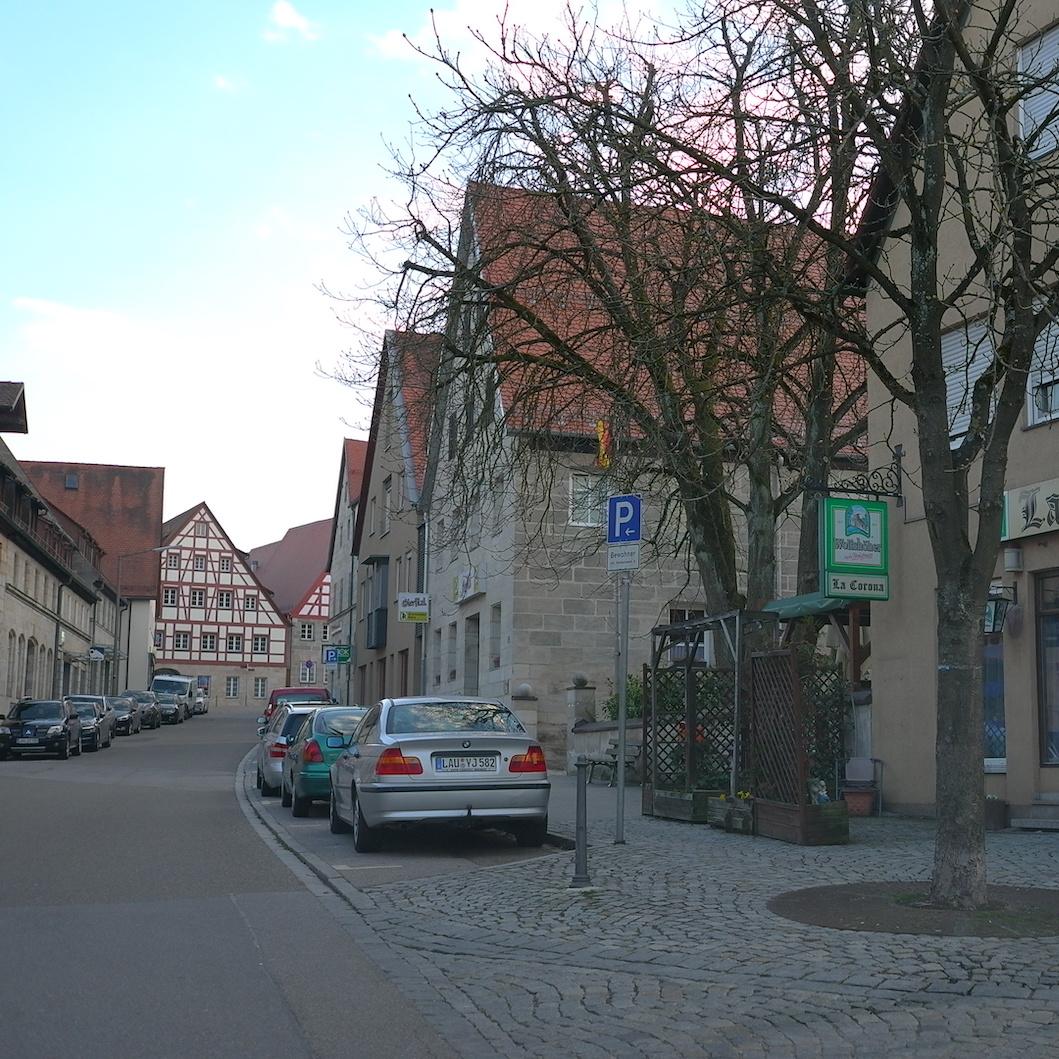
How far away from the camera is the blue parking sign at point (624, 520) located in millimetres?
13461

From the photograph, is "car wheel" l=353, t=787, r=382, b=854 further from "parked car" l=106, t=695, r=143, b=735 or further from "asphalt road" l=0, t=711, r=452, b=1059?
"parked car" l=106, t=695, r=143, b=735

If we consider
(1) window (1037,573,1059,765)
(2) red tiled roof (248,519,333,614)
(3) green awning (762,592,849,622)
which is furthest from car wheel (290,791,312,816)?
(2) red tiled roof (248,519,333,614)

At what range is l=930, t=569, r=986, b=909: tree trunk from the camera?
896cm

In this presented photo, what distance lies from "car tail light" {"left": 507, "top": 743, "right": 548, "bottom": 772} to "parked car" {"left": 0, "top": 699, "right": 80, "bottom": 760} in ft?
83.5

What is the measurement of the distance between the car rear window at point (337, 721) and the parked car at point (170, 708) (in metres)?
50.6

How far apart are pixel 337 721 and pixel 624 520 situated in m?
6.90

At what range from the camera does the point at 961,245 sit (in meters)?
16.8

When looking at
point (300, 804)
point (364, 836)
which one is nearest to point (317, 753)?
point (300, 804)

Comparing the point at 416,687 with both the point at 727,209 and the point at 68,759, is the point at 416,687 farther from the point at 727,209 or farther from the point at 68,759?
the point at 727,209

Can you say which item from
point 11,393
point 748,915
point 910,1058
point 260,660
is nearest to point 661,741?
point 748,915

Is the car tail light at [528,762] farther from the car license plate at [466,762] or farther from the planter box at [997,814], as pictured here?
the planter box at [997,814]

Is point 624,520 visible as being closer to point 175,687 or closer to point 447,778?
point 447,778

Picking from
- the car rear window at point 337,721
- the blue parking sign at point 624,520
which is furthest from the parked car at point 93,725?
the blue parking sign at point 624,520

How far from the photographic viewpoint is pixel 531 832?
46.3 feet
